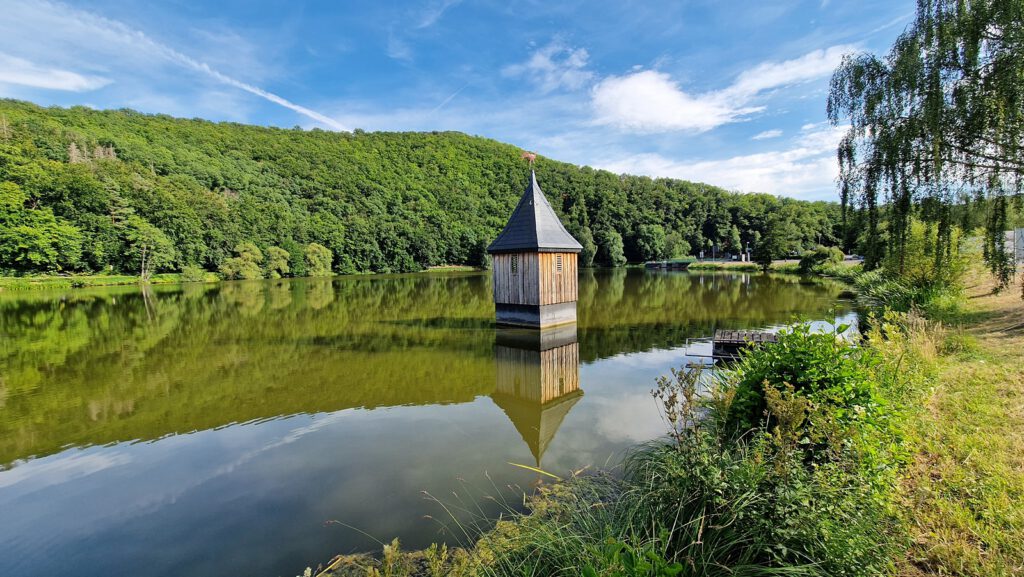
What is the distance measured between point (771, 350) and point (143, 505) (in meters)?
7.41

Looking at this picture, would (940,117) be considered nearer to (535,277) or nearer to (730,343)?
(730,343)

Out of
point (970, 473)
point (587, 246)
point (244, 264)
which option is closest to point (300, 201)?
point (244, 264)

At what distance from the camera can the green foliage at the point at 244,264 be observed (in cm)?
5059

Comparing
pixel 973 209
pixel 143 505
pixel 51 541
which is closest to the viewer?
pixel 51 541

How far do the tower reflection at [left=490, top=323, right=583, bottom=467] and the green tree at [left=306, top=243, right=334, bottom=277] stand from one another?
2036 inches

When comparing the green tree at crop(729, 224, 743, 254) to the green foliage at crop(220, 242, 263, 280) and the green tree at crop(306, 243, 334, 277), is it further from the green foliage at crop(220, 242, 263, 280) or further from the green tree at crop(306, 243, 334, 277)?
the green foliage at crop(220, 242, 263, 280)

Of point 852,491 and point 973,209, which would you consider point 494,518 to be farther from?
point 973,209

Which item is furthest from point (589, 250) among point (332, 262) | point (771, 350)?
point (771, 350)

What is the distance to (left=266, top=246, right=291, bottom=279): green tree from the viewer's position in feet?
178

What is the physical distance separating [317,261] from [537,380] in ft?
186

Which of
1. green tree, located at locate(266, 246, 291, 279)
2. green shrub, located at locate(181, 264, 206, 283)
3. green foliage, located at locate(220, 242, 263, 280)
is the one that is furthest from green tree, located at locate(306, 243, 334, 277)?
green shrub, located at locate(181, 264, 206, 283)

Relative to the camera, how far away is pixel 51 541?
4.53 meters

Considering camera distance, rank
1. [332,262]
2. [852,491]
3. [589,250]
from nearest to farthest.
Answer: [852,491] < [332,262] < [589,250]

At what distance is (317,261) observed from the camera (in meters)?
58.7
